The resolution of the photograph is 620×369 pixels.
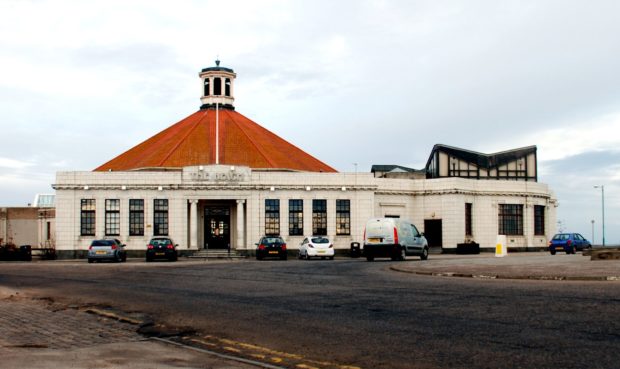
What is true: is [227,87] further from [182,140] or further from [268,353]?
[268,353]

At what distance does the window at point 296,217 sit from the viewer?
54.5m

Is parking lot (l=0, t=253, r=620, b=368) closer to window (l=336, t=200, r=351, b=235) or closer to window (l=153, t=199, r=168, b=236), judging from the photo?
window (l=153, t=199, r=168, b=236)

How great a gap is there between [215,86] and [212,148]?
11.1 metres

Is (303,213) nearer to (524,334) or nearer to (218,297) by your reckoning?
(218,297)

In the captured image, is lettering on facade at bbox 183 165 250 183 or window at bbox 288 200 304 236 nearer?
lettering on facade at bbox 183 165 250 183

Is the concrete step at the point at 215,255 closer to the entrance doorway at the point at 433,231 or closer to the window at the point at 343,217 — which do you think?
the window at the point at 343,217

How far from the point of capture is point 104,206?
52906mm

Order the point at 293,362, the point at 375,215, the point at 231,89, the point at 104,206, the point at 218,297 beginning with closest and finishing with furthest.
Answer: the point at 293,362 → the point at 218,297 → the point at 104,206 → the point at 375,215 → the point at 231,89

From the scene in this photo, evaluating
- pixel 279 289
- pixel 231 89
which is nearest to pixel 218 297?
pixel 279 289

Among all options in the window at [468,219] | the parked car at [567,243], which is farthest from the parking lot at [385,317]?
the window at [468,219]

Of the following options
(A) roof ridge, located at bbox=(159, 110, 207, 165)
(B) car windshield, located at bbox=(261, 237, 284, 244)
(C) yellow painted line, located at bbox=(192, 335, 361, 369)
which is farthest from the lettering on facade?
(C) yellow painted line, located at bbox=(192, 335, 361, 369)

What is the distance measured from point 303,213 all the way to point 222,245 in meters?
7.07

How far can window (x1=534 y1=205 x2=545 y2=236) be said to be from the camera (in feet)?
206

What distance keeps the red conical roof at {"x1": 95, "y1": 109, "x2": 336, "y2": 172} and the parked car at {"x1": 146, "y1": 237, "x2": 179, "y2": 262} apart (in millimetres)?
14689
